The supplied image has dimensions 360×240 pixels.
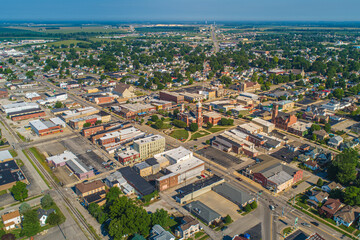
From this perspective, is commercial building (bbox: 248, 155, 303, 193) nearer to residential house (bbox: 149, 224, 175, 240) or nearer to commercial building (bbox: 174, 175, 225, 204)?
commercial building (bbox: 174, 175, 225, 204)

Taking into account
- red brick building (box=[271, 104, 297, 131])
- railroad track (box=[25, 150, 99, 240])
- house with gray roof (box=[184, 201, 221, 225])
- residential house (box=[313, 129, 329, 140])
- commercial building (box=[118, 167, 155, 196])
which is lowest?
railroad track (box=[25, 150, 99, 240])

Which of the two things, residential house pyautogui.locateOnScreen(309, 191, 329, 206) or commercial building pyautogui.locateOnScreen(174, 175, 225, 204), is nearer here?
residential house pyautogui.locateOnScreen(309, 191, 329, 206)

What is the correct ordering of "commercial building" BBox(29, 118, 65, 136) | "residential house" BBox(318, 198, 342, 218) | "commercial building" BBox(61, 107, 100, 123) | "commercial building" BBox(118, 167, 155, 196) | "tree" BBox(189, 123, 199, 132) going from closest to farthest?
"residential house" BBox(318, 198, 342, 218) < "commercial building" BBox(118, 167, 155, 196) < "commercial building" BBox(29, 118, 65, 136) < "tree" BBox(189, 123, 199, 132) < "commercial building" BBox(61, 107, 100, 123)

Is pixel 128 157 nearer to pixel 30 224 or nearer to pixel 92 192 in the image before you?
pixel 92 192

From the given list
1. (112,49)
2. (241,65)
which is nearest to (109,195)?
(241,65)

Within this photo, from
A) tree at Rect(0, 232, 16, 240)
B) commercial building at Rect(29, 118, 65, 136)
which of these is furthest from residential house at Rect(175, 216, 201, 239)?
commercial building at Rect(29, 118, 65, 136)

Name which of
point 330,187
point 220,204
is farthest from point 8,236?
point 330,187

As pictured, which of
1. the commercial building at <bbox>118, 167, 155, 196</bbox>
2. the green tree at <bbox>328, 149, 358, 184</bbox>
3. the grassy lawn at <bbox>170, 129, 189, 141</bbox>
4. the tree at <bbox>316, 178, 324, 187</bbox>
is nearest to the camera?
the commercial building at <bbox>118, 167, 155, 196</bbox>
